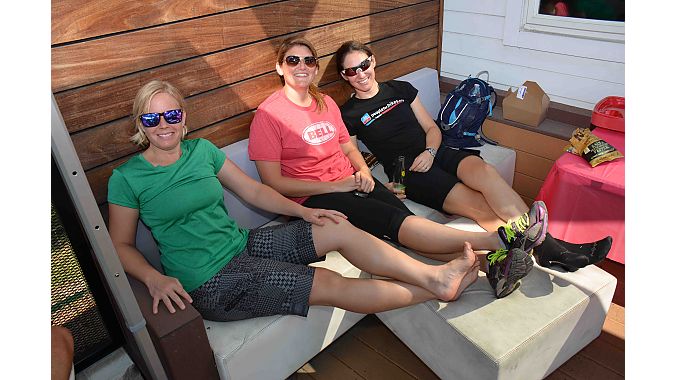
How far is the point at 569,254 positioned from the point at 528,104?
1554mm

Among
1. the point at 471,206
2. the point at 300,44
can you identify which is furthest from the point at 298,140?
the point at 471,206

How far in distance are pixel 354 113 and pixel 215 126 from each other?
83cm

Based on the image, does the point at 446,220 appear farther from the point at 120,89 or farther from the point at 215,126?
the point at 120,89

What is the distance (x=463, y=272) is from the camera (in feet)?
6.89

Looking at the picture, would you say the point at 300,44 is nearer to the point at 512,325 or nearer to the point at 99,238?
the point at 99,238

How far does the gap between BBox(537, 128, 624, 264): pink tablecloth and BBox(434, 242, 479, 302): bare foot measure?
1.06 m

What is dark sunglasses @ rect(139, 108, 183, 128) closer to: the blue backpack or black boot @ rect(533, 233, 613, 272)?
black boot @ rect(533, 233, 613, 272)

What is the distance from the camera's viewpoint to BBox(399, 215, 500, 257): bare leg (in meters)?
2.29

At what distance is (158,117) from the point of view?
1959mm

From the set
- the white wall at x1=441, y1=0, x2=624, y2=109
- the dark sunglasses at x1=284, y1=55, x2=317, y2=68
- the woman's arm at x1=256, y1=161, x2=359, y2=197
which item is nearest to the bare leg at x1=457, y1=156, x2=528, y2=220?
the woman's arm at x1=256, y1=161, x2=359, y2=197

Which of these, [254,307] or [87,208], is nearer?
[87,208]
